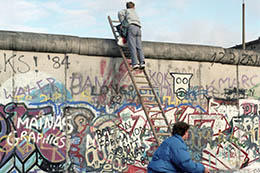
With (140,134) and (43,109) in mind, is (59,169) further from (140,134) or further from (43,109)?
(140,134)

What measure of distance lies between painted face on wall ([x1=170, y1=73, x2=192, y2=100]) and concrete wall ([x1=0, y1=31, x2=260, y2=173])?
0.03m

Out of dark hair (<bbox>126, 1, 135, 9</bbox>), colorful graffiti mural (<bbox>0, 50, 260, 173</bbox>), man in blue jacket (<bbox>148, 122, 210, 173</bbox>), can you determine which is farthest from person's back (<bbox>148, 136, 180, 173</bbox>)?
dark hair (<bbox>126, 1, 135, 9</bbox>)

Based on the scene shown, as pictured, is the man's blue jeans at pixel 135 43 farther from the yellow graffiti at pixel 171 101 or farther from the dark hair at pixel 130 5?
the yellow graffiti at pixel 171 101

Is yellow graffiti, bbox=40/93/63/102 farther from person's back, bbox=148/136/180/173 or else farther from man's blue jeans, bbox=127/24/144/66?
person's back, bbox=148/136/180/173

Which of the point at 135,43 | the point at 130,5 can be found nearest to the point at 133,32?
the point at 135,43

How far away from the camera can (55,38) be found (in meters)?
8.89

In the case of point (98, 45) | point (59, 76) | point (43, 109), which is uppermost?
point (98, 45)

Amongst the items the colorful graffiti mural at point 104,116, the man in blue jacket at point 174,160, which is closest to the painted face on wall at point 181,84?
the colorful graffiti mural at point 104,116

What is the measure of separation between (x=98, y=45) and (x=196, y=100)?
3.07 meters

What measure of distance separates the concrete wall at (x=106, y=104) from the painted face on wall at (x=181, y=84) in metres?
0.03

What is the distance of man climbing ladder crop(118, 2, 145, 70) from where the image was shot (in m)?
8.91

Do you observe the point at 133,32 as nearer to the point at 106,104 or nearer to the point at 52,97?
the point at 106,104

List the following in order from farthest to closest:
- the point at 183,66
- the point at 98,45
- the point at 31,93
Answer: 1. the point at 183,66
2. the point at 98,45
3. the point at 31,93

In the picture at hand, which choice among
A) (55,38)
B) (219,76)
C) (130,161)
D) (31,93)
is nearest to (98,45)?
(55,38)
